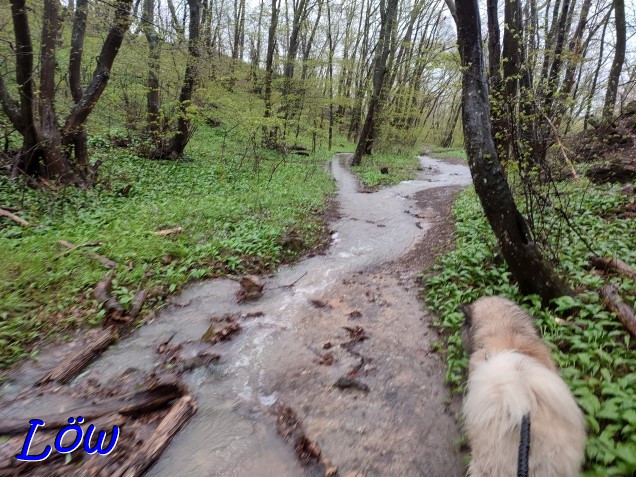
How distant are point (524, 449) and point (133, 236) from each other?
642 cm

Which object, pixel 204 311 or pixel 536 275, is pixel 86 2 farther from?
pixel 536 275

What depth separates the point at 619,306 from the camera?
3562mm

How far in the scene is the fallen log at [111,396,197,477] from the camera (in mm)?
2613

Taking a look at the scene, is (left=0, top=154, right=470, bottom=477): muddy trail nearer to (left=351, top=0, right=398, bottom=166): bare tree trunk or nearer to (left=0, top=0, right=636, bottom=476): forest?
(left=0, top=0, right=636, bottom=476): forest

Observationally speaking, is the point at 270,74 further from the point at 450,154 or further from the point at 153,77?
the point at 450,154

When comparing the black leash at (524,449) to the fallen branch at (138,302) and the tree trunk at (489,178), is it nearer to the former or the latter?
the tree trunk at (489,178)

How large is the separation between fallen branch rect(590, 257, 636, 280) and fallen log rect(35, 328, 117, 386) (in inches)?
236

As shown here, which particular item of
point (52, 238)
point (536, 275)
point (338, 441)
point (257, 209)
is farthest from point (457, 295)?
point (52, 238)

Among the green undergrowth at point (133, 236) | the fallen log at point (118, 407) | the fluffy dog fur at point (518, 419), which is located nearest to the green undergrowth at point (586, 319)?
the fluffy dog fur at point (518, 419)

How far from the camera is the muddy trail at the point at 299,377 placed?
9.17 feet

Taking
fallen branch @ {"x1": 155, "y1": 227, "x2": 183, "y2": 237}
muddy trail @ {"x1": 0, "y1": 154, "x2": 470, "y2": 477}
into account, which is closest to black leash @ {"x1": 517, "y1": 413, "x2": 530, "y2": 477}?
muddy trail @ {"x1": 0, "y1": 154, "x2": 470, "y2": 477}

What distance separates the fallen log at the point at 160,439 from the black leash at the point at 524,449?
2.45 m

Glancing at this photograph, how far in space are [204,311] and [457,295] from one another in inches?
133

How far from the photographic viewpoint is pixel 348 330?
14.9 feet
